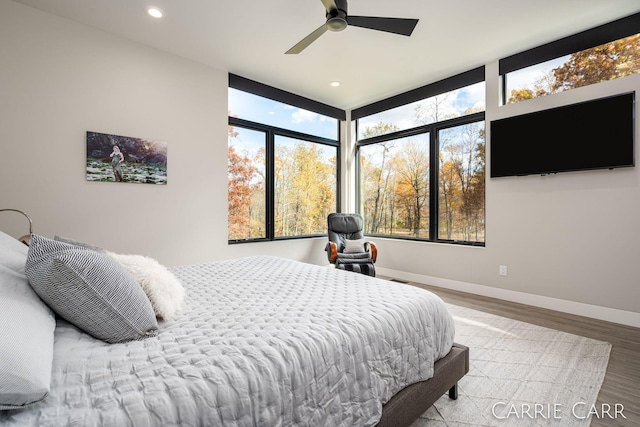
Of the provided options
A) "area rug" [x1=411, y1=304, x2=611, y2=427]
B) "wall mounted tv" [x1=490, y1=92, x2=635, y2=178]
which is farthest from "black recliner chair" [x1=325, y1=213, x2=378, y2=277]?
"wall mounted tv" [x1=490, y1=92, x2=635, y2=178]

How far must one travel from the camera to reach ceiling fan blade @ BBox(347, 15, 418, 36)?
232cm

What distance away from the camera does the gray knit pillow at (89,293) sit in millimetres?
1003

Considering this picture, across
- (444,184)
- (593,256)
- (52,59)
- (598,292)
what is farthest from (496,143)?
(52,59)

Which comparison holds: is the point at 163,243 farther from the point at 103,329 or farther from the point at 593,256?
the point at 593,256

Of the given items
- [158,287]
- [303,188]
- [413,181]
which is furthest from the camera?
[303,188]

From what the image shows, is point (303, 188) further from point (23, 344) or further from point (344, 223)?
point (23, 344)

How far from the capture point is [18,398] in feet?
2.20

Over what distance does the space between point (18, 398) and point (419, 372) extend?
145cm

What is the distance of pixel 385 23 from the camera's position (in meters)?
2.40

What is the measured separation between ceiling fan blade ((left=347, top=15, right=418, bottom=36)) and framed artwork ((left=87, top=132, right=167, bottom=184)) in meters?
2.43

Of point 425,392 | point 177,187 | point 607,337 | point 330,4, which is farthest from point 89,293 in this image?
point 607,337

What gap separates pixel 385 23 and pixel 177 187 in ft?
9.04

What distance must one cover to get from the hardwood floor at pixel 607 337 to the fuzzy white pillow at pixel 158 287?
2.23 metres

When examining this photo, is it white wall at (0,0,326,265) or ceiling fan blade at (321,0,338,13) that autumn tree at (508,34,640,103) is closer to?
ceiling fan blade at (321,0,338,13)
